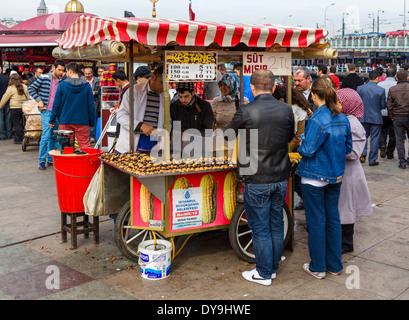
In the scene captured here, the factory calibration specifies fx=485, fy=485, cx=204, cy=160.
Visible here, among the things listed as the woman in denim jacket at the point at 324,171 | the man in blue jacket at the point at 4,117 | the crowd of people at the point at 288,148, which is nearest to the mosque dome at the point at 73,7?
the man in blue jacket at the point at 4,117

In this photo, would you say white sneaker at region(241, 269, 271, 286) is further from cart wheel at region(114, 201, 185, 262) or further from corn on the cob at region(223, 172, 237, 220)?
cart wheel at region(114, 201, 185, 262)

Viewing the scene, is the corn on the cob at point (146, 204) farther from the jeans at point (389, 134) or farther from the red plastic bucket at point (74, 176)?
the jeans at point (389, 134)

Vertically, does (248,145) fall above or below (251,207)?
above

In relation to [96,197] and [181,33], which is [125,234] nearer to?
[96,197]

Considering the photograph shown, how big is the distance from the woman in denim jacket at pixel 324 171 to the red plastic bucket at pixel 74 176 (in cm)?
225

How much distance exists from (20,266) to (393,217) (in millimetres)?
4765

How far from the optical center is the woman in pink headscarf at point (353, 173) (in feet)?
16.3

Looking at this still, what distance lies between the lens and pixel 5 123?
552 inches

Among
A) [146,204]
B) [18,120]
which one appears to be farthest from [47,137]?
[146,204]

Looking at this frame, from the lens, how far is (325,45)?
529 cm

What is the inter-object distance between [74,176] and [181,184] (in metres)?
1.29
